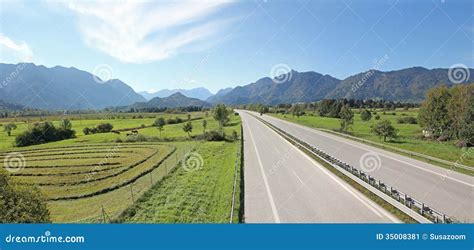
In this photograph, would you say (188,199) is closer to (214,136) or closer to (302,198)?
(302,198)

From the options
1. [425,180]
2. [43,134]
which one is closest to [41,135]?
[43,134]

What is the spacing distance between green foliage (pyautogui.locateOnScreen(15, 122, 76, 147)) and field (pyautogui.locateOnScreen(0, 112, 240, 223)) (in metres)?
1.73

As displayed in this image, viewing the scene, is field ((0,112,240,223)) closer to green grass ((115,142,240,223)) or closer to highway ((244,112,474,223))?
green grass ((115,142,240,223))

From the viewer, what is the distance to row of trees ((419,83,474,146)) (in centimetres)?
4384

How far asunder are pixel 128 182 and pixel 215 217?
49.6 feet

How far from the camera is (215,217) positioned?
15.4 metres

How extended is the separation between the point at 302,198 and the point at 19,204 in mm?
13281

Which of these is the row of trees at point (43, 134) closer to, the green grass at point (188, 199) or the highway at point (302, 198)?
the green grass at point (188, 199)

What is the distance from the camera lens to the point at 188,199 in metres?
18.8

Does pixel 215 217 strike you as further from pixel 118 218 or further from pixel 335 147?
pixel 335 147

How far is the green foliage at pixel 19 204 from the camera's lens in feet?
40.7

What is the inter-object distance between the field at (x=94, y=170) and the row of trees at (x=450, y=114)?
3315 centimetres

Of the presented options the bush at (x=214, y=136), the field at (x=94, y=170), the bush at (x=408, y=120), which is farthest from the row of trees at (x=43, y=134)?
the bush at (x=408, y=120)

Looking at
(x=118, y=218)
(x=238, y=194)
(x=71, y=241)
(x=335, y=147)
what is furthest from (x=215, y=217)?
(x=335, y=147)
